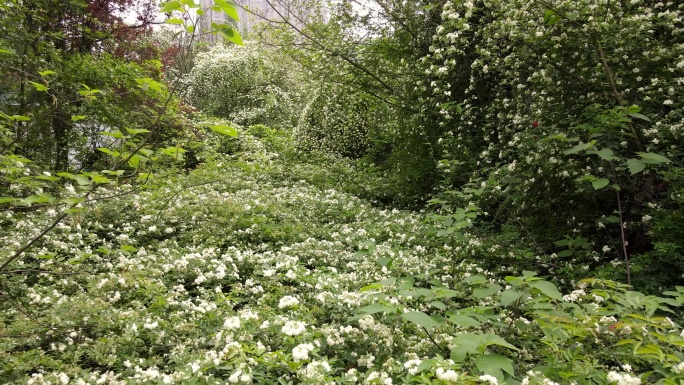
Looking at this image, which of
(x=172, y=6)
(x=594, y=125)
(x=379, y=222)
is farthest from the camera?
(x=379, y=222)

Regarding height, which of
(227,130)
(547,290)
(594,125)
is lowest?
(547,290)

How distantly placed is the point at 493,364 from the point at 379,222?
3.76 metres

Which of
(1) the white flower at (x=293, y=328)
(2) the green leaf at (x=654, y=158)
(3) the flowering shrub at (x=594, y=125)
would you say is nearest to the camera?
(1) the white flower at (x=293, y=328)

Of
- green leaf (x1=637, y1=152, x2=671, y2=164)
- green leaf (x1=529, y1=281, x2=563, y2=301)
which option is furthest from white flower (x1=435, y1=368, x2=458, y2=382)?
green leaf (x1=637, y1=152, x2=671, y2=164)

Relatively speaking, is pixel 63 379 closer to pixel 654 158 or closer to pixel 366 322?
pixel 366 322

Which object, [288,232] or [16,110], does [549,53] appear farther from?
[16,110]

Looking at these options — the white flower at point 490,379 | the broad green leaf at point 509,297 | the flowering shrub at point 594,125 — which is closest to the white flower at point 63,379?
the white flower at point 490,379

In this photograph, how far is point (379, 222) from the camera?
17.3ft

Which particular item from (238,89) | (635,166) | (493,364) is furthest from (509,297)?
(238,89)

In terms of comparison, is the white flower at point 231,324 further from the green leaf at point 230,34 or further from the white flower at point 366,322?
the green leaf at point 230,34

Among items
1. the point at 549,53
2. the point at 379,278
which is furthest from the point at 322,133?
the point at 379,278

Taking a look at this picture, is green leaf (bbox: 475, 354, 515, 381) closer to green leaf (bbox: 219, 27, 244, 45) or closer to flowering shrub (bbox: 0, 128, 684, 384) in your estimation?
flowering shrub (bbox: 0, 128, 684, 384)

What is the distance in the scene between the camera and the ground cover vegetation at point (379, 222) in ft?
6.06

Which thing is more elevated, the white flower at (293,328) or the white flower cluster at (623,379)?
the white flower cluster at (623,379)
